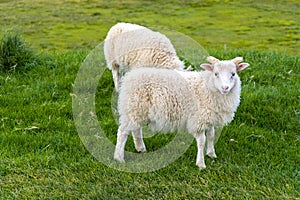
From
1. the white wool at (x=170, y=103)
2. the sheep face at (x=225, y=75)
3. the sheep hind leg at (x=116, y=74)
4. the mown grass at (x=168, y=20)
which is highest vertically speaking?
the sheep face at (x=225, y=75)

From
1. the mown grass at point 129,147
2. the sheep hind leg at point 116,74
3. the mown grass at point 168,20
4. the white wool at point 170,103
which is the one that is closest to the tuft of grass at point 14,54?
the mown grass at point 129,147

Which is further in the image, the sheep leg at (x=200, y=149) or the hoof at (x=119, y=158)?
the hoof at (x=119, y=158)

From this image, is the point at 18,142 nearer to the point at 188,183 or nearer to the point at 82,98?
the point at 82,98

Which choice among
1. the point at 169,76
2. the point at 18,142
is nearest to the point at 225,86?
the point at 169,76

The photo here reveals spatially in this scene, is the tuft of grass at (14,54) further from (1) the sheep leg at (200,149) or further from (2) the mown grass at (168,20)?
(1) the sheep leg at (200,149)

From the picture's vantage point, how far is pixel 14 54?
698 cm

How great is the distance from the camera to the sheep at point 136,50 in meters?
5.36

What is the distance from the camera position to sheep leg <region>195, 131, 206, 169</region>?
4422 millimetres

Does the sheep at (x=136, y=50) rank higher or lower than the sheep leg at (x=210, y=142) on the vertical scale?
higher

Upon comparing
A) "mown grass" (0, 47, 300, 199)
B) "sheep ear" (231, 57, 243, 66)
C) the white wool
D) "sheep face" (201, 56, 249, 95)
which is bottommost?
"mown grass" (0, 47, 300, 199)

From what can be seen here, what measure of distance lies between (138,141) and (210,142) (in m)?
0.64

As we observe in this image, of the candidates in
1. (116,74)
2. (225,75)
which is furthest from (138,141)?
(116,74)

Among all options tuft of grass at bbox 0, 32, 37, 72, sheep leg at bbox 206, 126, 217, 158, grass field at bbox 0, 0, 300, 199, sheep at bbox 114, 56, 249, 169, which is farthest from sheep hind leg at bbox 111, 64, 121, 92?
sheep leg at bbox 206, 126, 217, 158

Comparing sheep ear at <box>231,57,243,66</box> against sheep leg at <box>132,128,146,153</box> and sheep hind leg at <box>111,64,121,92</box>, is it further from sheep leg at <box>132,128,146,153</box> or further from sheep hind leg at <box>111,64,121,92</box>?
sheep hind leg at <box>111,64,121,92</box>
